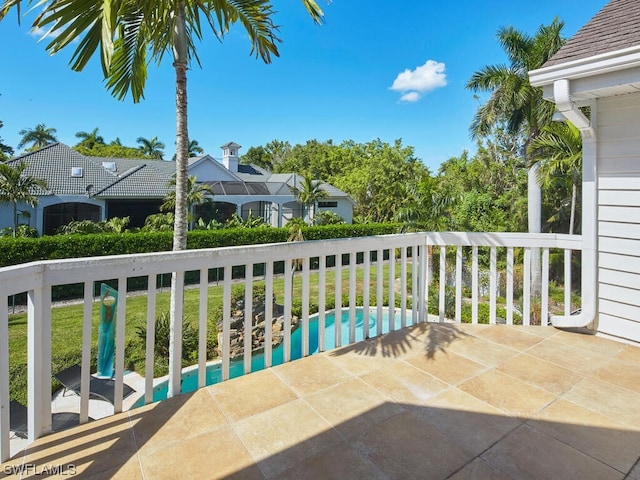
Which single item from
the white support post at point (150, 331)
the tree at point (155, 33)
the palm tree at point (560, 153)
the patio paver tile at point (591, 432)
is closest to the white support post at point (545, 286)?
the patio paver tile at point (591, 432)

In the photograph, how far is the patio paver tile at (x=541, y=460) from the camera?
1.64 m

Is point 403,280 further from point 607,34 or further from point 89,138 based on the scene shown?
point 89,138

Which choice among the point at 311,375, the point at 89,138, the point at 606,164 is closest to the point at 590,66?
the point at 606,164

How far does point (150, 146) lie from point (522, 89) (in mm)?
41531

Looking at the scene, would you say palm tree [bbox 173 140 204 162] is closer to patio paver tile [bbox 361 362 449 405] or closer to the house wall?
the house wall

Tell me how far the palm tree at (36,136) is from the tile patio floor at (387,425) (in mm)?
46000

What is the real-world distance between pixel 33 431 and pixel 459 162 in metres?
27.3

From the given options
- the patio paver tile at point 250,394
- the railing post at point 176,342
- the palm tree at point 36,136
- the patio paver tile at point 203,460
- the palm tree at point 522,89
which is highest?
the palm tree at point 36,136

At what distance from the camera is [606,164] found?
3252mm

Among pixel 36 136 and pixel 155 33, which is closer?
pixel 155 33

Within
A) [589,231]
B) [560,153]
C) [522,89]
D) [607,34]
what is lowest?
[589,231]

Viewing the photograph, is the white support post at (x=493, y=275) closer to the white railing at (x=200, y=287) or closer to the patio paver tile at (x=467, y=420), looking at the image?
the white railing at (x=200, y=287)

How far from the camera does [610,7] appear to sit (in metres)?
3.72

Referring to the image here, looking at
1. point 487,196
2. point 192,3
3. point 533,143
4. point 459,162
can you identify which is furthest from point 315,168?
point 192,3
